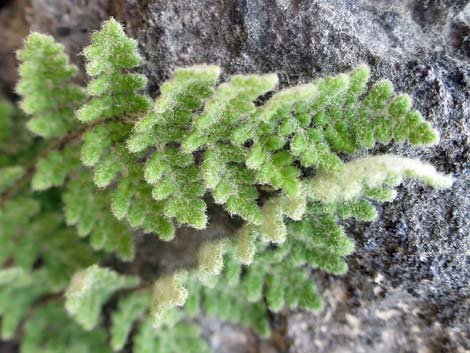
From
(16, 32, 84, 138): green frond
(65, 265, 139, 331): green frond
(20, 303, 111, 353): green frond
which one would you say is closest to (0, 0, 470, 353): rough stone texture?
(16, 32, 84, 138): green frond

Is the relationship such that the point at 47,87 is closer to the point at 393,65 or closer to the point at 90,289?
the point at 90,289

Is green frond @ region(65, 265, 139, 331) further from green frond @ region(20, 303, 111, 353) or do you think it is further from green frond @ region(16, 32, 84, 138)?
green frond @ region(16, 32, 84, 138)

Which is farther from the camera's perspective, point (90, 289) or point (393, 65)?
point (90, 289)

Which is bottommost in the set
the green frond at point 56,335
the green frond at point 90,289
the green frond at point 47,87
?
the green frond at point 56,335

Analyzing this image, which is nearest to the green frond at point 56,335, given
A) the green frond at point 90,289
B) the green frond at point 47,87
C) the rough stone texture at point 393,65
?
the green frond at point 90,289

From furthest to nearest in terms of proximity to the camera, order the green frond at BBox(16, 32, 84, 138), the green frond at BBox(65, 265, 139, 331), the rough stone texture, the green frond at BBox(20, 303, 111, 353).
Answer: the green frond at BBox(20, 303, 111, 353), the green frond at BBox(65, 265, 139, 331), the green frond at BBox(16, 32, 84, 138), the rough stone texture

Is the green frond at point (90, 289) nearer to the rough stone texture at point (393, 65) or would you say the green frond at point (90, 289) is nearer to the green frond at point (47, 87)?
the green frond at point (47, 87)

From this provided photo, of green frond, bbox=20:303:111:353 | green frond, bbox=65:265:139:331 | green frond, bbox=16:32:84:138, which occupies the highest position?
green frond, bbox=16:32:84:138

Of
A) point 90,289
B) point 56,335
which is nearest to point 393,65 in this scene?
point 90,289
